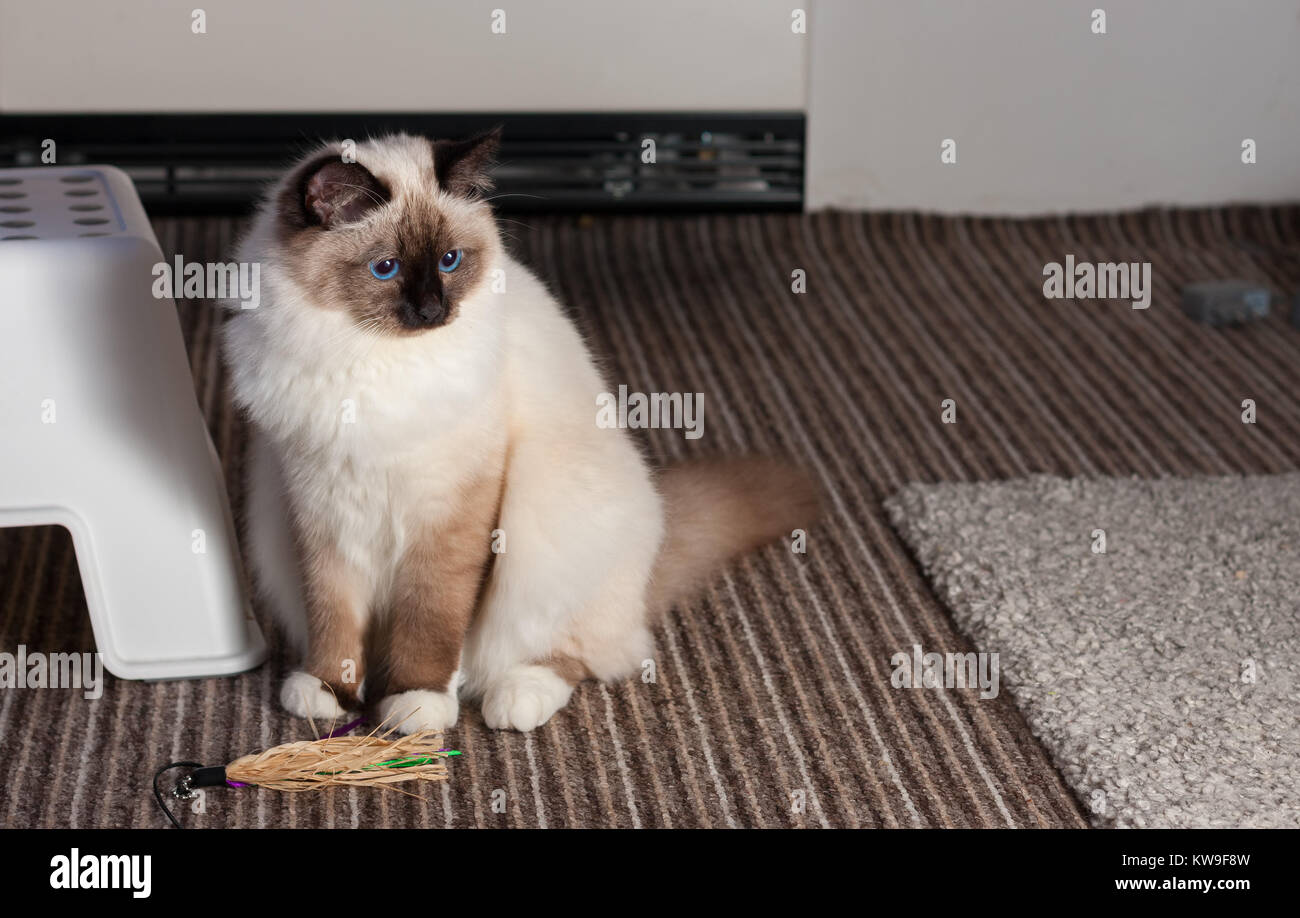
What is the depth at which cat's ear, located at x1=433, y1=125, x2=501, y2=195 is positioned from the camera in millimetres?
1274

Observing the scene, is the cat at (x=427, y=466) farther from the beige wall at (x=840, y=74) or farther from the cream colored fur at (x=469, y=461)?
the beige wall at (x=840, y=74)

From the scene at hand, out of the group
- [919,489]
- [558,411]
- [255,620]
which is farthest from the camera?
[919,489]

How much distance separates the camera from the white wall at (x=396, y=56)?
2.33 m

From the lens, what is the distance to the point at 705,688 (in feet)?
5.08

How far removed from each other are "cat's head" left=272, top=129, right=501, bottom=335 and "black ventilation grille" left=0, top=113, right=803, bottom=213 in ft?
3.69

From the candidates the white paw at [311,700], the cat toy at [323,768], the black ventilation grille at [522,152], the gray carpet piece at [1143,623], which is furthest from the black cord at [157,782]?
the black ventilation grille at [522,152]

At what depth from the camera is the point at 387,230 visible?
126 cm

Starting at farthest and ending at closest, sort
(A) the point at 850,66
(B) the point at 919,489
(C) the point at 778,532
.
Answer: (A) the point at 850,66 → (B) the point at 919,489 → (C) the point at 778,532

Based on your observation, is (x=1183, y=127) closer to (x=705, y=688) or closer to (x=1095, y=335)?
(x=1095, y=335)

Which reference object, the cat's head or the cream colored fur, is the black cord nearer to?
the cream colored fur

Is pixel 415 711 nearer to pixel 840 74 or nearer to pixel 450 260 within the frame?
pixel 450 260

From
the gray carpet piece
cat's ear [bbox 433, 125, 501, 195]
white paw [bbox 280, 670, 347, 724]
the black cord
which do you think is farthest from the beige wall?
the black cord
